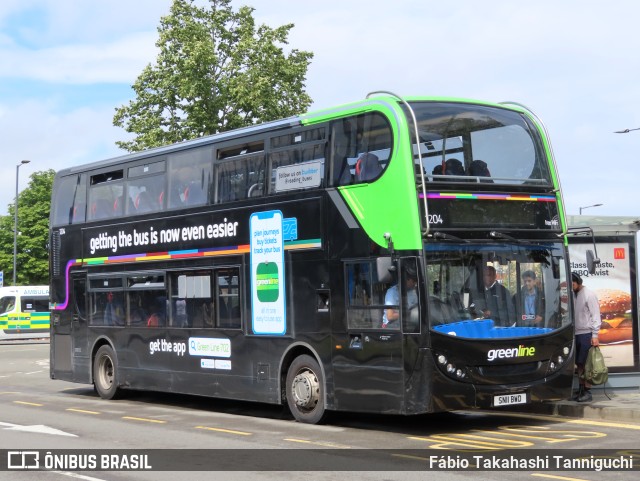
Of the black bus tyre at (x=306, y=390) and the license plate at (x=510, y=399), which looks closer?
the license plate at (x=510, y=399)

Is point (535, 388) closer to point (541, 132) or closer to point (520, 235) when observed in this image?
point (520, 235)

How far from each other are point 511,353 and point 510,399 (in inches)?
23.3

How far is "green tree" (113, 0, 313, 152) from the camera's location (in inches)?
1575

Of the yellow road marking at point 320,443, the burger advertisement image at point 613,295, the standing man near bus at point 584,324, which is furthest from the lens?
the burger advertisement image at point 613,295

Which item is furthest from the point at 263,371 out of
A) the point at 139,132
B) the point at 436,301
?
the point at 139,132

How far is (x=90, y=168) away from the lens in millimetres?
20328

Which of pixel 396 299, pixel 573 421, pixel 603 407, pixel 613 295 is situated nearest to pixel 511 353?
pixel 396 299

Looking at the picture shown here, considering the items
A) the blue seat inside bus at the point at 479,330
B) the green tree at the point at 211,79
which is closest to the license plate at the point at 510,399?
the blue seat inside bus at the point at 479,330

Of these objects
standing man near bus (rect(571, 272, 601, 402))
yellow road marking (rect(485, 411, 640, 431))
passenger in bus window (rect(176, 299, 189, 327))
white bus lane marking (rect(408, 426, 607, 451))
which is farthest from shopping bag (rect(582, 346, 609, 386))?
passenger in bus window (rect(176, 299, 189, 327))

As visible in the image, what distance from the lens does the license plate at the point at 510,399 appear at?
12930mm

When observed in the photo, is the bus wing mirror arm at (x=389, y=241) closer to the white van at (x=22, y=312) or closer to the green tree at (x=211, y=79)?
the green tree at (x=211, y=79)

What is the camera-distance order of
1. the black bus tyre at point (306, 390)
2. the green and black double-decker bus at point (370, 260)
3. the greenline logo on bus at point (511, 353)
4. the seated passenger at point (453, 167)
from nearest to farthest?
the green and black double-decker bus at point (370, 260) → the greenline logo on bus at point (511, 353) → the seated passenger at point (453, 167) → the black bus tyre at point (306, 390)

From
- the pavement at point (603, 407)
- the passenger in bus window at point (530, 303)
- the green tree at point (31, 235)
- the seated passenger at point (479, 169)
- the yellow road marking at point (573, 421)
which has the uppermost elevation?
the green tree at point (31, 235)

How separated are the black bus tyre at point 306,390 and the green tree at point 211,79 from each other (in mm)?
25289
